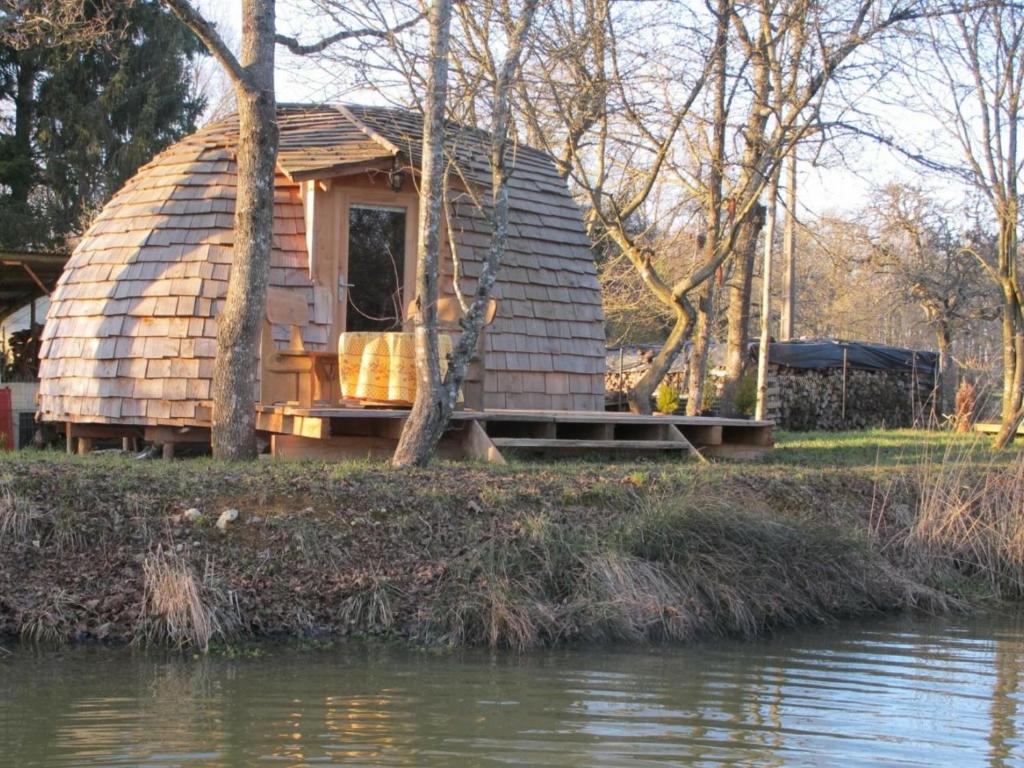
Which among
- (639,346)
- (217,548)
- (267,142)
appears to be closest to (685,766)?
(217,548)

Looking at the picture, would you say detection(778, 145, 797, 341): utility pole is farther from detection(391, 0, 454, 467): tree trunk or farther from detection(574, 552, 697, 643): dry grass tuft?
detection(574, 552, 697, 643): dry grass tuft

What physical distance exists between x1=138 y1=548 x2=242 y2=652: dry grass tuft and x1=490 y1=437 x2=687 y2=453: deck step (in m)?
3.66

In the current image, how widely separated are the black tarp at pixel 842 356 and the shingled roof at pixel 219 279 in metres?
8.35

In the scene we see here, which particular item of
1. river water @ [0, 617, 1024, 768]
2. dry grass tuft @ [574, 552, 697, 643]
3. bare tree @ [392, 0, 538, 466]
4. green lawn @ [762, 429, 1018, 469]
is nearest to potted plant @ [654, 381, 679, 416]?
green lawn @ [762, 429, 1018, 469]

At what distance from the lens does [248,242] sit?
9.34 meters

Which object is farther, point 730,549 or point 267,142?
point 267,142

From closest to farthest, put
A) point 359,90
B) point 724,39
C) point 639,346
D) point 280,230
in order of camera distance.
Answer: point 359,90, point 280,230, point 724,39, point 639,346

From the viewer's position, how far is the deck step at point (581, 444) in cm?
1005

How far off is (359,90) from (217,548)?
4.03 meters

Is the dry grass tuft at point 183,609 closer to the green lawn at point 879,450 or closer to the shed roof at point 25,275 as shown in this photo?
the green lawn at point 879,450

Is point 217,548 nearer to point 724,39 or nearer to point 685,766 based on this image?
point 685,766

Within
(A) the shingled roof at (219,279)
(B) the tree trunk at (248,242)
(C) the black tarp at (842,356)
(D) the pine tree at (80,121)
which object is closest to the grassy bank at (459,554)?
(B) the tree trunk at (248,242)

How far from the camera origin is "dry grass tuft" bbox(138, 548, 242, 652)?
662cm

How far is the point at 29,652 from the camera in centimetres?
643
